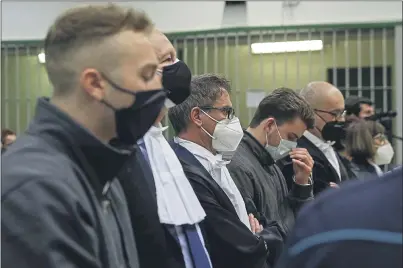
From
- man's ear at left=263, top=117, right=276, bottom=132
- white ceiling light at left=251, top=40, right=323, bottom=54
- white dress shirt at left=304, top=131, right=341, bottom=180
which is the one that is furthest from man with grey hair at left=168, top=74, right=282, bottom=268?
white ceiling light at left=251, top=40, right=323, bottom=54

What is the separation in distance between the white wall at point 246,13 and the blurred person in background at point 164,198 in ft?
20.7

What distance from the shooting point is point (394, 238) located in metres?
1.02

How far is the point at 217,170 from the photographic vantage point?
9.98ft

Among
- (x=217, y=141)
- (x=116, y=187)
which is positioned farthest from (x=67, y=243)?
(x=217, y=141)

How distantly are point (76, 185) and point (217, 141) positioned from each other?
5.33 ft

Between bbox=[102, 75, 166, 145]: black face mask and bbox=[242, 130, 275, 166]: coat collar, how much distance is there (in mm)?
1826

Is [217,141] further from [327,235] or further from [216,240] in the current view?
[327,235]

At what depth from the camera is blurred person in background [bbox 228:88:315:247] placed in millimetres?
3430

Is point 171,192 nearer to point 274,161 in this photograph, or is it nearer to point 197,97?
point 197,97

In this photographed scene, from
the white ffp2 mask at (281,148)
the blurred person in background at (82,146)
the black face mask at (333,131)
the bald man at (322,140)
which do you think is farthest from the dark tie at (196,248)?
the black face mask at (333,131)

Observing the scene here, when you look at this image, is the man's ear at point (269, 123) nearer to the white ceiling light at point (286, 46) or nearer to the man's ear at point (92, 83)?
the man's ear at point (92, 83)

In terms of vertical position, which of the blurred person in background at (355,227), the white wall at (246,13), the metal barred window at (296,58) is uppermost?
the white wall at (246,13)

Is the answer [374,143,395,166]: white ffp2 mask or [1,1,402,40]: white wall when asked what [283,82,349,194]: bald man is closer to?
[374,143,395,166]: white ffp2 mask

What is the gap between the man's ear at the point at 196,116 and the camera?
312cm
